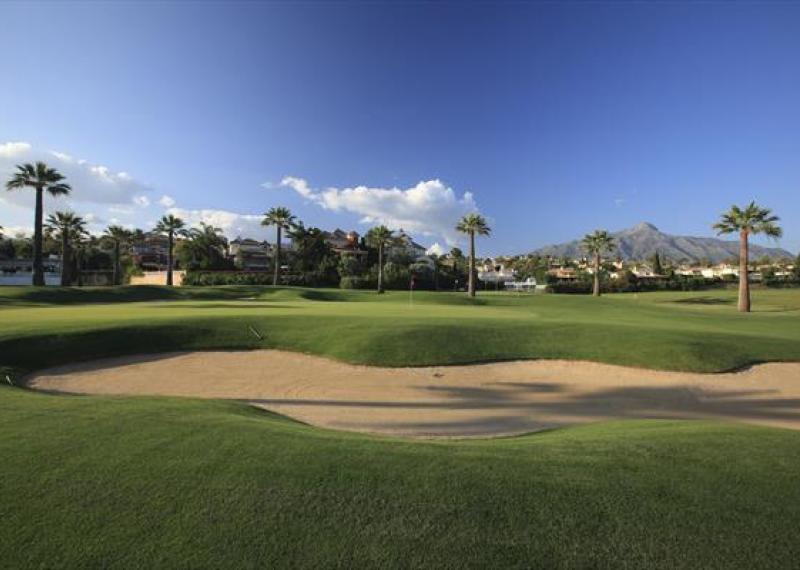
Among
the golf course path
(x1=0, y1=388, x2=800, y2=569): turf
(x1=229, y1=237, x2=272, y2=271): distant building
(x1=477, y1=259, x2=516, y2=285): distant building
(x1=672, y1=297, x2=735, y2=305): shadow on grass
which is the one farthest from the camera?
(x1=477, y1=259, x2=516, y2=285): distant building

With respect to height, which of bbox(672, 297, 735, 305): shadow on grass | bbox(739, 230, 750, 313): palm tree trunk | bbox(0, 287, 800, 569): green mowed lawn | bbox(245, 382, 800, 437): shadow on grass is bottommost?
bbox(245, 382, 800, 437): shadow on grass

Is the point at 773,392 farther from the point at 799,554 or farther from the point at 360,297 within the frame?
the point at 360,297

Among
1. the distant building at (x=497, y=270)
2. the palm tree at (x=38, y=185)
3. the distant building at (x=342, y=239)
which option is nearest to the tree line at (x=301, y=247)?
the palm tree at (x=38, y=185)

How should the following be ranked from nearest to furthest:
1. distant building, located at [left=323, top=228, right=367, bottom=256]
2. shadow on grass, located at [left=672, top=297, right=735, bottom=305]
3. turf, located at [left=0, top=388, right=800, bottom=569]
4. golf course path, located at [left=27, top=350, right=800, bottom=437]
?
turf, located at [left=0, top=388, right=800, bottom=569]
golf course path, located at [left=27, top=350, right=800, bottom=437]
shadow on grass, located at [left=672, top=297, right=735, bottom=305]
distant building, located at [left=323, top=228, right=367, bottom=256]

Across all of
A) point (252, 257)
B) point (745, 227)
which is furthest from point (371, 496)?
point (252, 257)

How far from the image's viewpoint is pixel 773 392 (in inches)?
572

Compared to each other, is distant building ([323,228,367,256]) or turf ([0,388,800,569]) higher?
distant building ([323,228,367,256])

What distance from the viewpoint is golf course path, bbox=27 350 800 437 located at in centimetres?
1180

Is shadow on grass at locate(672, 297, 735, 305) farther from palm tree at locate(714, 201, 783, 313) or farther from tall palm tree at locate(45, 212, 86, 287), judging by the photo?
tall palm tree at locate(45, 212, 86, 287)

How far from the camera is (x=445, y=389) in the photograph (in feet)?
47.1

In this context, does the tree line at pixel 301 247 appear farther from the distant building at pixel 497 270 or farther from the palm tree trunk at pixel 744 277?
the distant building at pixel 497 270

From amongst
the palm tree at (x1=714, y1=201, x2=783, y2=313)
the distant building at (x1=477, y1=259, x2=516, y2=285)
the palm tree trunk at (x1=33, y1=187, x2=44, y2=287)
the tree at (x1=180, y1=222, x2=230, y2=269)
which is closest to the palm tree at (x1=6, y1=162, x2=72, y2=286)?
the palm tree trunk at (x1=33, y1=187, x2=44, y2=287)

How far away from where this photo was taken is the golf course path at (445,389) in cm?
1180

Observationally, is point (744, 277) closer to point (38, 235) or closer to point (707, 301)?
point (707, 301)
